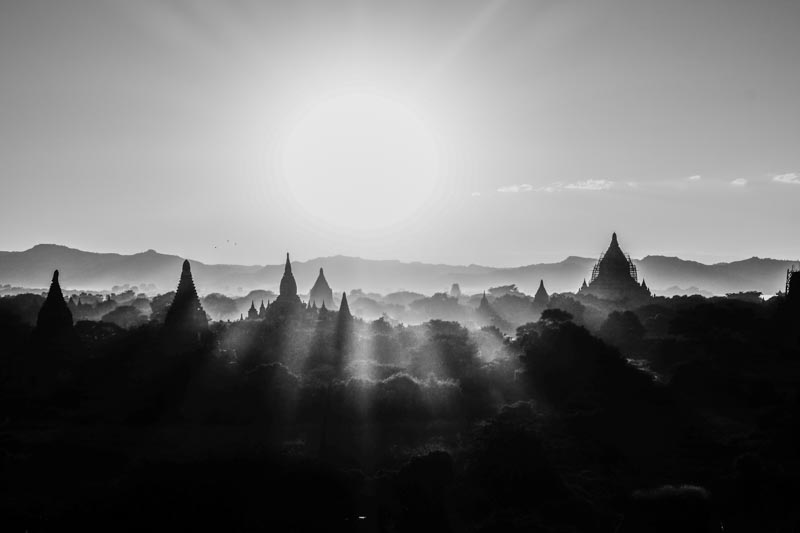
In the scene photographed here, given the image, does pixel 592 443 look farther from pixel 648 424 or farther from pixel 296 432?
pixel 296 432

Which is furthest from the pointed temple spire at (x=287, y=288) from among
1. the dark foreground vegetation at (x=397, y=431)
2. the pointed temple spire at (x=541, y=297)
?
the pointed temple spire at (x=541, y=297)

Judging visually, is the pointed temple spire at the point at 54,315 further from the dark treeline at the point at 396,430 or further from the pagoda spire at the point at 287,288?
the pagoda spire at the point at 287,288

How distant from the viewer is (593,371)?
45625mm

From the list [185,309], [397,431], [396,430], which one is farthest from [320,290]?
[397,431]

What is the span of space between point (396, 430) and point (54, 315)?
2614cm

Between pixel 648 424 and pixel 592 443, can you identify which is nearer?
pixel 592 443

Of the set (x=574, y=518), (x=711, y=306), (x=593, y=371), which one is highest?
(x=711, y=306)

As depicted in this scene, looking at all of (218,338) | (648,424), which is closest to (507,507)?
(648,424)

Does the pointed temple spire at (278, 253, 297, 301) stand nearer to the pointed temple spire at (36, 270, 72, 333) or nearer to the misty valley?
the misty valley

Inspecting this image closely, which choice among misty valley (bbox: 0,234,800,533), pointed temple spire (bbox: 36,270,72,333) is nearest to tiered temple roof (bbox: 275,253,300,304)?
misty valley (bbox: 0,234,800,533)

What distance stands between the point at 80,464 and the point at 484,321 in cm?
7396

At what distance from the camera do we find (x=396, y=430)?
37.8m

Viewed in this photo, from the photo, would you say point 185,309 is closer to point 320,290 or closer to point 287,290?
point 287,290

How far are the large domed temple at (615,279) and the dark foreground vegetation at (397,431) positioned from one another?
103 feet
